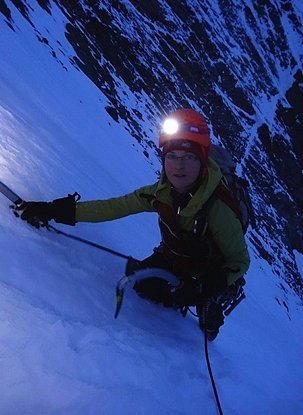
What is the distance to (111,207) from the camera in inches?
145

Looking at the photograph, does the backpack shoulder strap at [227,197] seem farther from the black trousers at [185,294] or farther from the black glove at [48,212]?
the black glove at [48,212]

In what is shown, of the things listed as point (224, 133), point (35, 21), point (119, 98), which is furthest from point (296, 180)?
point (35, 21)

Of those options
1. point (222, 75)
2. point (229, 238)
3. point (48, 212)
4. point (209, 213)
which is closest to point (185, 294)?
point (229, 238)

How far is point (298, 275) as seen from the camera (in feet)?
94.3

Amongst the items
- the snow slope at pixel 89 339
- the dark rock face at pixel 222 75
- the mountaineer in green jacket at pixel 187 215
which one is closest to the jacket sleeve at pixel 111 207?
the mountaineer in green jacket at pixel 187 215

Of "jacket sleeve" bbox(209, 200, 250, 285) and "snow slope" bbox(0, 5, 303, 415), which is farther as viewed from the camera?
"jacket sleeve" bbox(209, 200, 250, 285)

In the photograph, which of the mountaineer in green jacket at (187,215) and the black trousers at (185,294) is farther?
the black trousers at (185,294)

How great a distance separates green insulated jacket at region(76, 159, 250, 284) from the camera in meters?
3.26

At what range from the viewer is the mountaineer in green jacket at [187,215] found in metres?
3.20

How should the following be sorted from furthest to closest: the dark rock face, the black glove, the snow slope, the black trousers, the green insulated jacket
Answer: the dark rock face
the black trousers
the green insulated jacket
the black glove
the snow slope

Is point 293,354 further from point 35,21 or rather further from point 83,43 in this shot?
point 83,43

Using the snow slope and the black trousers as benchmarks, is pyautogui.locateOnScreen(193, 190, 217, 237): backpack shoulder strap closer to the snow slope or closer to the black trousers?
the black trousers

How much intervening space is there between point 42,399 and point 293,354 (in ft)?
18.7

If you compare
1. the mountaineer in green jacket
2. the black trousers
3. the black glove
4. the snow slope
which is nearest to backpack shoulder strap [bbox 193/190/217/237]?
the mountaineer in green jacket
